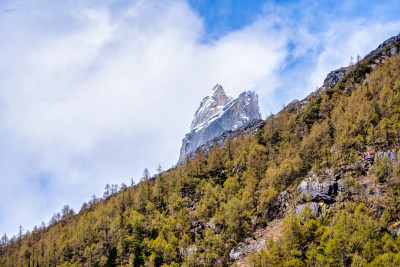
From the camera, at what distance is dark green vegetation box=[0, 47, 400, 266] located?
246 feet

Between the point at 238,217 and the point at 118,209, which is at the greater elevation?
the point at 118,209

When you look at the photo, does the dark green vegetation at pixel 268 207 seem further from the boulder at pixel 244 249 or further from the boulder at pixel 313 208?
the boulder at pixel 313 208

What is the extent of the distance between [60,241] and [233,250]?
95.1 meters

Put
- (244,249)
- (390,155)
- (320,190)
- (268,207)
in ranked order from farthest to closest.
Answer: (268,207)
(320,190)
(244,249)
(390,155)

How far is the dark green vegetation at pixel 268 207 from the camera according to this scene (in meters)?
74.9

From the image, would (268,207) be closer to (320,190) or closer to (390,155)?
(320,190)

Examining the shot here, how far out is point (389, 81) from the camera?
432 feet

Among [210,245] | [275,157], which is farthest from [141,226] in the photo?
[275,157]

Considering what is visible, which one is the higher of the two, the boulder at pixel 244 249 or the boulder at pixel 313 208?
the boulder at pixel 313 208

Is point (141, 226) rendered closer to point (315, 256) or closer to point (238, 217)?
point (238, 217)

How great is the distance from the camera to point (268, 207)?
362ft

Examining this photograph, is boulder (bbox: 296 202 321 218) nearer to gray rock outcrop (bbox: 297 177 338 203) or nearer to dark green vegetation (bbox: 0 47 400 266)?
dark green vegetation (bbox: 0 47 400 266)

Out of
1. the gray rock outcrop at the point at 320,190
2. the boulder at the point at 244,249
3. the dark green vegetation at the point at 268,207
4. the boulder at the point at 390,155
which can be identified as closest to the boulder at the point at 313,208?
the dark green vegetation at the point at 268,207

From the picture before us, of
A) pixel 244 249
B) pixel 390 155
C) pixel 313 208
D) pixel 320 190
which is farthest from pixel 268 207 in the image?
pixel 390 155
